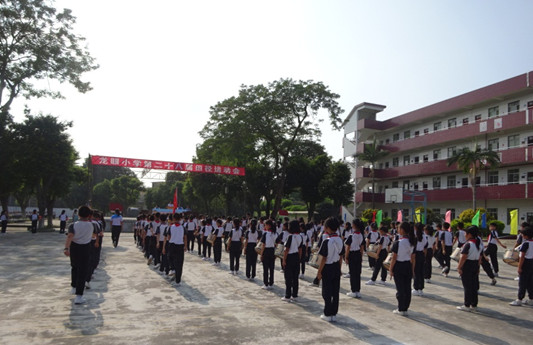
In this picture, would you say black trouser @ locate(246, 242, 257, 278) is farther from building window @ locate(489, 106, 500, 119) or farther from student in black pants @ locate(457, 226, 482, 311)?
building window @ locate(489, 106, 500, 119)

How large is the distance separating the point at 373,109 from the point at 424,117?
916 cm

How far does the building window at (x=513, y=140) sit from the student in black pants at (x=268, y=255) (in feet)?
99.4

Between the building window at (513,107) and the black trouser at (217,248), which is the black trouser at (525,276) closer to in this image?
the black trouser at (217,248)

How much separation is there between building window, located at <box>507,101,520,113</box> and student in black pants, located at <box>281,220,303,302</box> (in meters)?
31.4

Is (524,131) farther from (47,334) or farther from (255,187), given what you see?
(47,334)

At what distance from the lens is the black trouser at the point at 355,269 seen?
977 centimetres

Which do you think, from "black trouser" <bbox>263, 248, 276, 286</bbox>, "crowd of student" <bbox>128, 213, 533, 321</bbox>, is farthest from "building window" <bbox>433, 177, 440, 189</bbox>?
"black trouser" <bbox>263, 248, 276, 286</bbox>

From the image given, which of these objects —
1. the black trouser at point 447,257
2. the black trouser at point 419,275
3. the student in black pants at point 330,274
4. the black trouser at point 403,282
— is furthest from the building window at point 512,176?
the student in black pants at point 330,274

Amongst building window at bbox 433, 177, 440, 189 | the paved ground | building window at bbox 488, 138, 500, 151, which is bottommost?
the paved ground

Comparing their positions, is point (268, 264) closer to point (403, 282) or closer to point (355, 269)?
point (355, 269)

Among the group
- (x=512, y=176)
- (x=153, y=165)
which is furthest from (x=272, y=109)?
(x=512, y=176)

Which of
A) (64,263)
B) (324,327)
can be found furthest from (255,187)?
(324,327)

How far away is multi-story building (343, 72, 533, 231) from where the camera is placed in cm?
3228

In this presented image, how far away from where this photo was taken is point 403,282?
8.12 m
